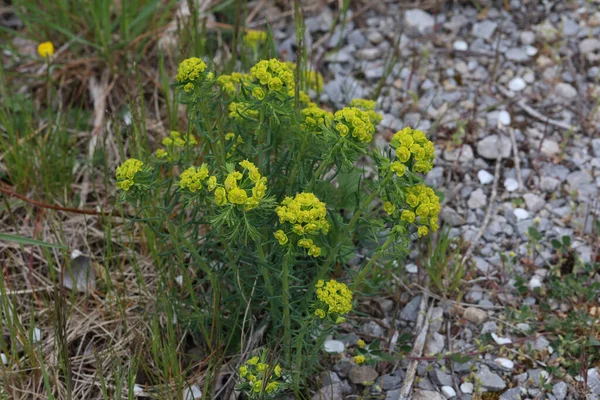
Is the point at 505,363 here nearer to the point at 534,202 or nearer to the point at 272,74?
the point at 534,202

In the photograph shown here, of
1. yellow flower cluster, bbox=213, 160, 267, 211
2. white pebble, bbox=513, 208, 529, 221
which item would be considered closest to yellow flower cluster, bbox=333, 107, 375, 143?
yellow flower cluster, bbox=213, 160, 267, 211

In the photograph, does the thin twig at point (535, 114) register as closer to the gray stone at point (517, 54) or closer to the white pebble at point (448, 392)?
the gray stone at point (517, 54)

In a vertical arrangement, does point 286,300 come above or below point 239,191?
below

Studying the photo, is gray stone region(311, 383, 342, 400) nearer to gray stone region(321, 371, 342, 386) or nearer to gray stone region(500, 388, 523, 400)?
gray stone region(321, 371, 342, 386)

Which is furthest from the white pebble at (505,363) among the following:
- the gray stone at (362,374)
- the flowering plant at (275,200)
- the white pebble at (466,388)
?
the flowering plant at (275,200)

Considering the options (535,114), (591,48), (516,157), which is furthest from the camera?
(591,48)

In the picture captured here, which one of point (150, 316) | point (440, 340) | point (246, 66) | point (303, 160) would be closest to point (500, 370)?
point (440, 340)

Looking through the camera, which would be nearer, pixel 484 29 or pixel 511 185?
pixel 511 185

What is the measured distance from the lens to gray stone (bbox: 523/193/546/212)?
11.8 ft

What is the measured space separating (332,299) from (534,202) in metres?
1.68

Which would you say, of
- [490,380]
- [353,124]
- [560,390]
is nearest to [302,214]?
[353,124]

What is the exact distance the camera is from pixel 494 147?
3.88 meters

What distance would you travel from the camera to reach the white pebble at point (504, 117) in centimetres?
401

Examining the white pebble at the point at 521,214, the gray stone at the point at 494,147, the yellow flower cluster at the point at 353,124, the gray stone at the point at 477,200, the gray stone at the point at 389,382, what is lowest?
the gray stone at the point at 389,382
